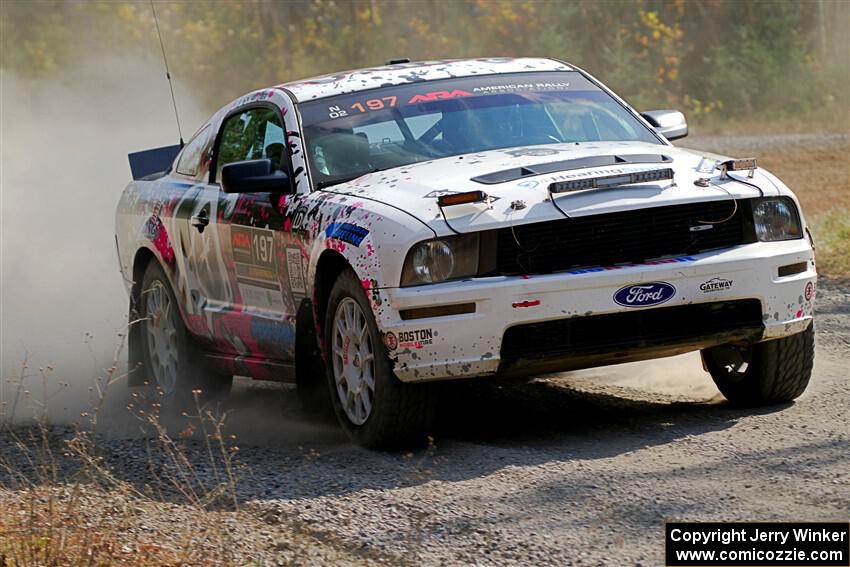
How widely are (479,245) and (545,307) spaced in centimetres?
35

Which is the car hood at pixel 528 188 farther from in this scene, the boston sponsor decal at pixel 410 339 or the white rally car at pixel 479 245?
the boston sponsor decal at pixel 410 339

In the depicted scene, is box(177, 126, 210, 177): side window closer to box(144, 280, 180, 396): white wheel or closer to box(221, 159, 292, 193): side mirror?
box(144, 280, 180, 396): white wheel

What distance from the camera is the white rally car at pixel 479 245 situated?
6059 mm

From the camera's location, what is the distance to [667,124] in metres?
7.96

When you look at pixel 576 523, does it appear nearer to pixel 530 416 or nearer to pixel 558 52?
pixel 530 416

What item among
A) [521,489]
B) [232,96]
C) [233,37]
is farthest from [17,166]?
[521,489]

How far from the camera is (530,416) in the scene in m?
7.27

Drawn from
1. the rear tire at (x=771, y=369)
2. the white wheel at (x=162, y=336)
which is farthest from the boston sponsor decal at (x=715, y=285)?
the white wheel at (x=162, y=336)

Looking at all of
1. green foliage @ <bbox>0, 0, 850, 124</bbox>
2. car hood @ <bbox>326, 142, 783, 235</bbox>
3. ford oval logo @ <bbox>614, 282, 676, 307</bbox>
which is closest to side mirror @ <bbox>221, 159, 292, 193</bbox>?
car hood @ <bbox>326, 142, 783, 235</bbox>

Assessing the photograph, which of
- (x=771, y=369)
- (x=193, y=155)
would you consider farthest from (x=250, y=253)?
(x=771, y=369)

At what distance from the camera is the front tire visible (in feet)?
20.5

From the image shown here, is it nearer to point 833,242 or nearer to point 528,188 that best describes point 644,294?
point 528,188

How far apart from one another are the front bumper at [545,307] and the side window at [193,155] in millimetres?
2933

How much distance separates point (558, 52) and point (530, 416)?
21294 mm
